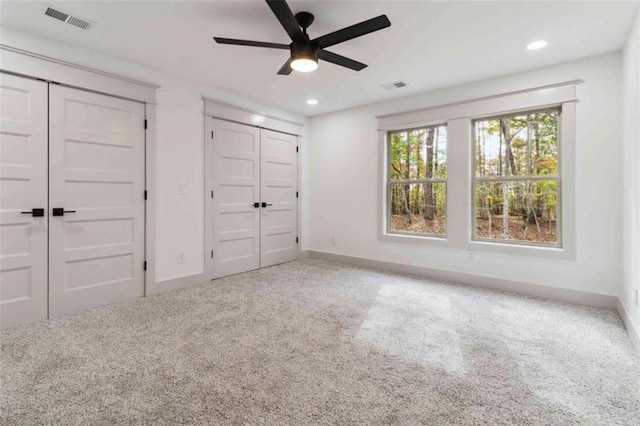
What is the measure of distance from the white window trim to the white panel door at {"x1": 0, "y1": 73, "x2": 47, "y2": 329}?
3.99m

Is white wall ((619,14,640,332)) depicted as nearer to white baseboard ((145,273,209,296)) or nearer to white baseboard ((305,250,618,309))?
white baseboard ((305,250,618,309))

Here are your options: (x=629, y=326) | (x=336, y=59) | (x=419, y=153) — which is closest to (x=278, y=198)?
(x=419, y=153)

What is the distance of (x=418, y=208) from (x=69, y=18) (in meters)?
4.35

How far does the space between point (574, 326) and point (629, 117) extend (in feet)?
6.17

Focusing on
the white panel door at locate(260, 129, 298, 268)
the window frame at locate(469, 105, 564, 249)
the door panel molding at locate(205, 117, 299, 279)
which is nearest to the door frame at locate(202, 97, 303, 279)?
the door panel molding at locate(205, 117, 299, 279)

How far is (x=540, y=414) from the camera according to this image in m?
1.57

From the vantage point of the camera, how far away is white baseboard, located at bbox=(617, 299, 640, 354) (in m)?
2.23

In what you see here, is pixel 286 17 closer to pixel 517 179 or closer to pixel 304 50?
pixel 304 50

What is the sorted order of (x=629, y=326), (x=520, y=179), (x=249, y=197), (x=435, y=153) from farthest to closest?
(x=249, y=197) < (x=435, y=153) < (x=520, y=179) < (x=629, y=326)

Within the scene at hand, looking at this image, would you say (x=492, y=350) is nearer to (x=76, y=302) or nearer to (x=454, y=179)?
(x=454, y=179)

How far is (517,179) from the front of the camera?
3676 mm

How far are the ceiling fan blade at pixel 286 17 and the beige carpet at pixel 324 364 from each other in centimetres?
231

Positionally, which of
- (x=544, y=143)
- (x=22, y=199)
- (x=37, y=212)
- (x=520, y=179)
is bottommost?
(x=37, y=212)

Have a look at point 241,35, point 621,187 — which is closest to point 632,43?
point 621,187
